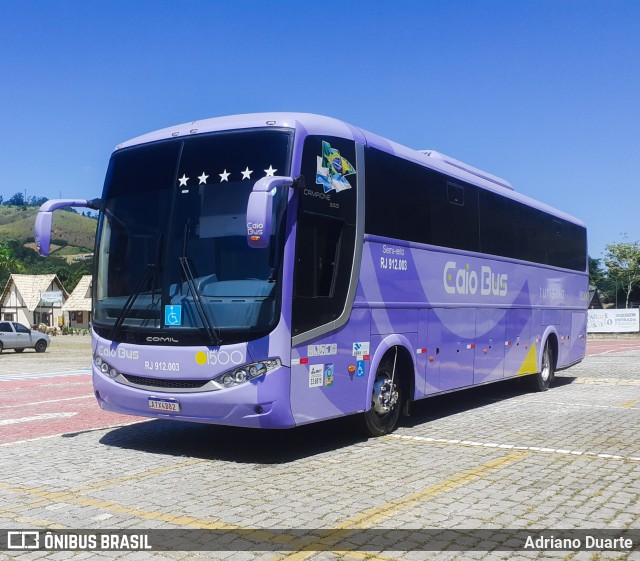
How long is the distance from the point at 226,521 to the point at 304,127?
438 cm

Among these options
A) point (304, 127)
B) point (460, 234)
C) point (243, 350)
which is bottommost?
point (243, 350)

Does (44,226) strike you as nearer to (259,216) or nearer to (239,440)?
(259,216)

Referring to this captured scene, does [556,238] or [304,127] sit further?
[556,238]

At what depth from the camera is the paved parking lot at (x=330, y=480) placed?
5.88m

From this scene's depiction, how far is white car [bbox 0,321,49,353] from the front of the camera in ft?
132

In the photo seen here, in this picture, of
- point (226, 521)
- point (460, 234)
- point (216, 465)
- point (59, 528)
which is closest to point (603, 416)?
point (460, 234)

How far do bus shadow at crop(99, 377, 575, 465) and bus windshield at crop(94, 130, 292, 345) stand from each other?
4.72ft

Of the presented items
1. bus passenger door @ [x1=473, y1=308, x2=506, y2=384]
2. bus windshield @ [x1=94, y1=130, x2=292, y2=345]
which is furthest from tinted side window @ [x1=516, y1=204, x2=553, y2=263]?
bus windshield @ [x1=94, y1=130, x2=292, y2=345]

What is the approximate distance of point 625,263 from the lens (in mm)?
92000

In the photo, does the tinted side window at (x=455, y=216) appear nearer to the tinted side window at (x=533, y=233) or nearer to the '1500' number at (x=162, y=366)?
the tinted side window at (x=533, y=233)

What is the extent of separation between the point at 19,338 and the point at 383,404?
34.9m

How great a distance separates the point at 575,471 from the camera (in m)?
8.00

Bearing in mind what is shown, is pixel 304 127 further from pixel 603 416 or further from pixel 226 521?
pixel 603 416

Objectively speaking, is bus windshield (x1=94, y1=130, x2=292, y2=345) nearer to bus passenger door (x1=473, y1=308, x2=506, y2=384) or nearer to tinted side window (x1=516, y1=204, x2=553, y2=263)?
bus passenger door (x1=473, y1=308, x2=506, y2=384)
